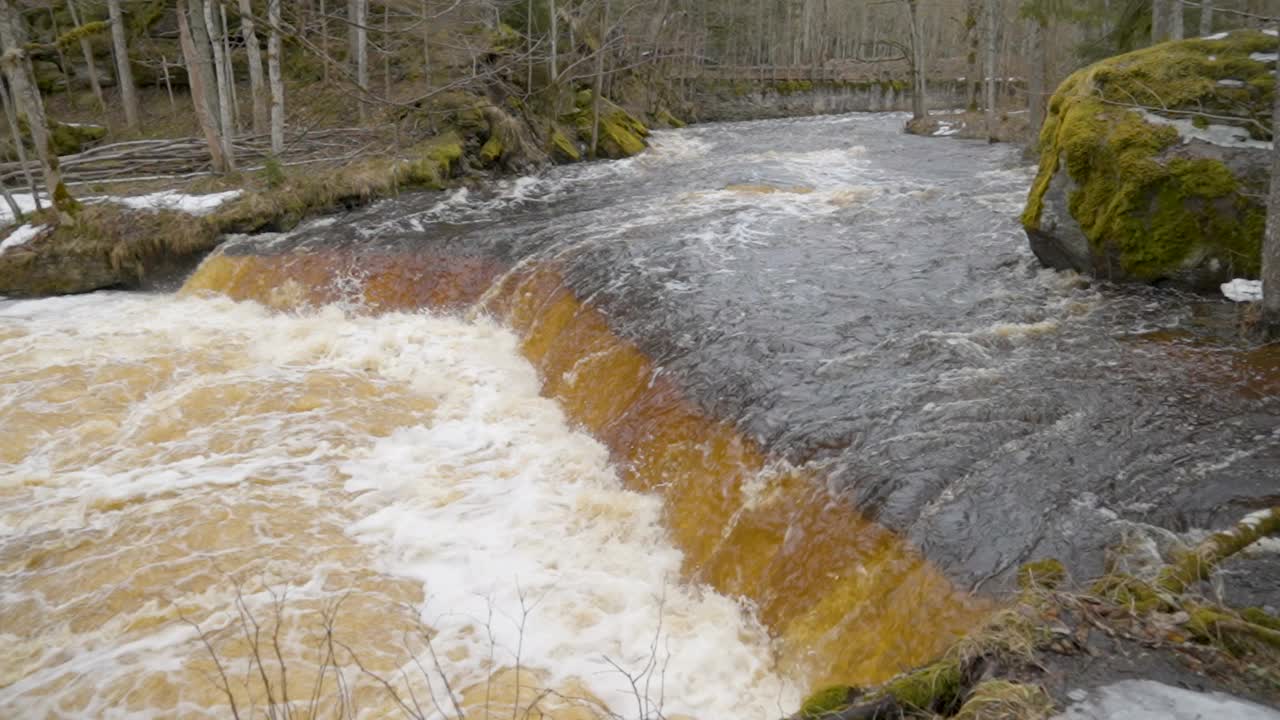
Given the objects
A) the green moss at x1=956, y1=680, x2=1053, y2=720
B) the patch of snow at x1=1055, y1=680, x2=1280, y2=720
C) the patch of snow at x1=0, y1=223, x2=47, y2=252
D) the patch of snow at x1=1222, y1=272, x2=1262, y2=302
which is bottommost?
the patch of snow at x1=1055, y1=680, x2=1280, y2=720

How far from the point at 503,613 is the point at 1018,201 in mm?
11249


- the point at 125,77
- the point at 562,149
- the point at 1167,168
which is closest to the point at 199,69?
the point at 562,149

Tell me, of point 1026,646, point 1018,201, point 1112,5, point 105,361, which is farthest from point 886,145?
point 1026,646

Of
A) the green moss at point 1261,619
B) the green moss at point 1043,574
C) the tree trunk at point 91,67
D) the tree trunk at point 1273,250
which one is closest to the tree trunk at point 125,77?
the tree trunk at point 91,67

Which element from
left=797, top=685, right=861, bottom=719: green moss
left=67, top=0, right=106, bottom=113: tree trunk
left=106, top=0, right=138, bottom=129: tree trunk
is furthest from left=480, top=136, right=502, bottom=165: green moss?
left=797, top=685, right=861, bottom=719: green moss

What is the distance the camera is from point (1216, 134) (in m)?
7.25

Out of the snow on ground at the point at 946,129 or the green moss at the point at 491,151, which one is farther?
the snow on ground at the point at 946,129

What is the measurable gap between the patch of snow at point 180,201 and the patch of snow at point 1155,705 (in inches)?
573

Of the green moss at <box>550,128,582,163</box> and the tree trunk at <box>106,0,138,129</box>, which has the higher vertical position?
the tree trunk at <box>106,0,138,129</box>

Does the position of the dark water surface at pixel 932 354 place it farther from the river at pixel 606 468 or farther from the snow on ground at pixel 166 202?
the snow on ground at pixel 166 202

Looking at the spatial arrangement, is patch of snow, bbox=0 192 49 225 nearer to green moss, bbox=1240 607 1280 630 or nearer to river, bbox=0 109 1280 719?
river, bbox=0 109 1280 719

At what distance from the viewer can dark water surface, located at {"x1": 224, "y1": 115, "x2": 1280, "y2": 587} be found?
183 inches

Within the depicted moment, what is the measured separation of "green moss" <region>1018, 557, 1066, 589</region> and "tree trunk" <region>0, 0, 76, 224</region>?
14.8 metres

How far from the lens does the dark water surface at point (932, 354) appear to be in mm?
4660
